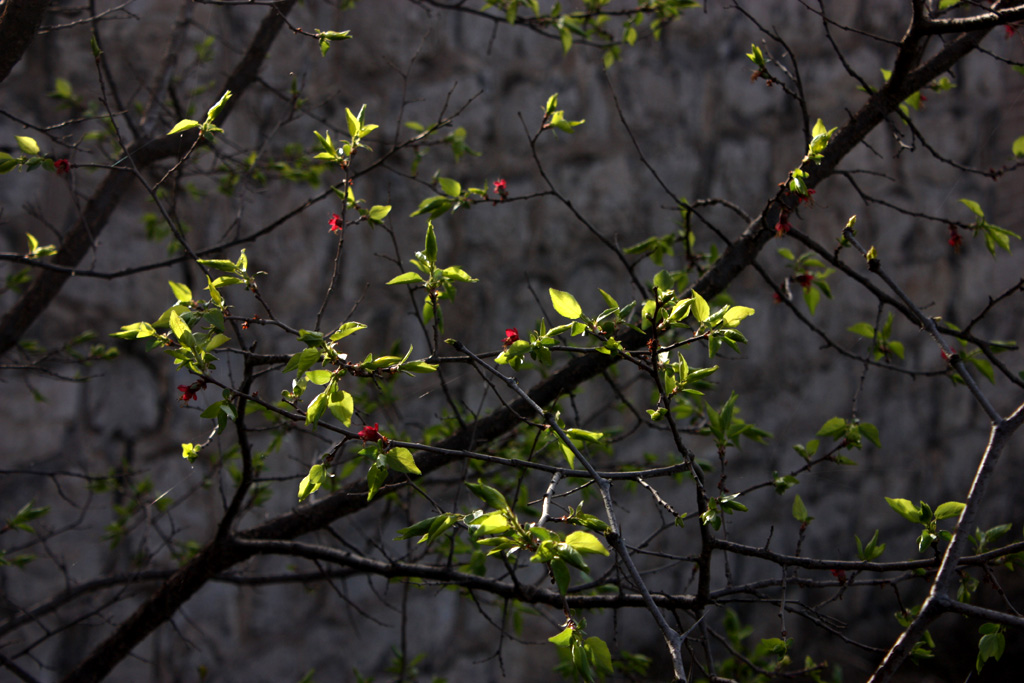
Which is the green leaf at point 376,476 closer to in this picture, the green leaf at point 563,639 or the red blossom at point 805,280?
the green leaf at point 563,639

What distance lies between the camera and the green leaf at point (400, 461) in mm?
690

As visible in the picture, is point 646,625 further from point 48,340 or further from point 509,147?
point 48,340

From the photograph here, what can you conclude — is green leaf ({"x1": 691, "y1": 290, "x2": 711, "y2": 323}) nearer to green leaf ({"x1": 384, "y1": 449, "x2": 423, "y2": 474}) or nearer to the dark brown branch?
green leaf ({"x1": 384, "y1": 449, "x2": 423, "y2": 474})

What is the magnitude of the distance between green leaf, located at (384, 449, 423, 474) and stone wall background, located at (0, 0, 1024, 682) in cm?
101

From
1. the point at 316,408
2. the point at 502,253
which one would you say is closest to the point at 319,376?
the point at 316,408

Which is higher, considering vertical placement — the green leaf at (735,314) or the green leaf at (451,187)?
the green leaf at (451,187)

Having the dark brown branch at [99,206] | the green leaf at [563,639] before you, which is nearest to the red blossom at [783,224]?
the green leaf at [563,639]

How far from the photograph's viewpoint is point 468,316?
211 cm

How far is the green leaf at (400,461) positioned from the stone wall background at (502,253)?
1.01m

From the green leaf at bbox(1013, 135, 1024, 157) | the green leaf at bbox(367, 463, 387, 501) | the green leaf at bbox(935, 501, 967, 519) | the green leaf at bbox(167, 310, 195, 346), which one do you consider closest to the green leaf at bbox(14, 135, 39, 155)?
the green leaf at bbox(167, 310, 195, 346)

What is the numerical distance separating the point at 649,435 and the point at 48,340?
5.74ft

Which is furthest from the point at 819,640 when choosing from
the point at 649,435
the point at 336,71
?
the point at 336,71

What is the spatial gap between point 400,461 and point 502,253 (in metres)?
1.51

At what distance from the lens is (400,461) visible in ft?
2.28
